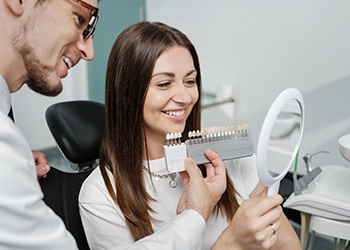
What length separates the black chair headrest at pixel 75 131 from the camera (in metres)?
1.47

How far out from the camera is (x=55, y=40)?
2.52 ft

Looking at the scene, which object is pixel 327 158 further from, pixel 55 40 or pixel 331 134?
pixel 55 40

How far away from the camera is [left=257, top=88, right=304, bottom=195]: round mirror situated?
0.78m

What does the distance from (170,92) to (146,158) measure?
8.9 inches

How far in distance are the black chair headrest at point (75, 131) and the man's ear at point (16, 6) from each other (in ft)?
2.67

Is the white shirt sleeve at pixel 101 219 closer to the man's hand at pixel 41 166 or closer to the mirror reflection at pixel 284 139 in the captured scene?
the man's hand at pixel 41 166

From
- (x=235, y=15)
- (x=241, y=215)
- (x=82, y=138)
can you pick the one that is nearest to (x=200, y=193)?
(x=241, y=215)

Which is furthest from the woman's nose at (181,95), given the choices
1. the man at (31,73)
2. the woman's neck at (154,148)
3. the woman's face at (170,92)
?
the man at (31,73)

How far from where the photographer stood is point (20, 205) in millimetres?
576

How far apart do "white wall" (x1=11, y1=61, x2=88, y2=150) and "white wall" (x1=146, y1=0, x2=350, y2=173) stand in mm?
806

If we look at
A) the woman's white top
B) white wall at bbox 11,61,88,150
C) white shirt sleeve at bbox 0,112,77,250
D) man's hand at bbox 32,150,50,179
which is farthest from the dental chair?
white wall at bbox 11,61,88,150

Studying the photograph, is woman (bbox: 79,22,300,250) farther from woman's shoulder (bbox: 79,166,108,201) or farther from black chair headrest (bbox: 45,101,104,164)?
black chair headrest (bbox: 45,101,104,164)

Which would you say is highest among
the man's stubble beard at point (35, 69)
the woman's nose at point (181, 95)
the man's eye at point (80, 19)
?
the man's eye at point (80, 19)

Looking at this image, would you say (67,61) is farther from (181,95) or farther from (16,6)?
(181,95)
